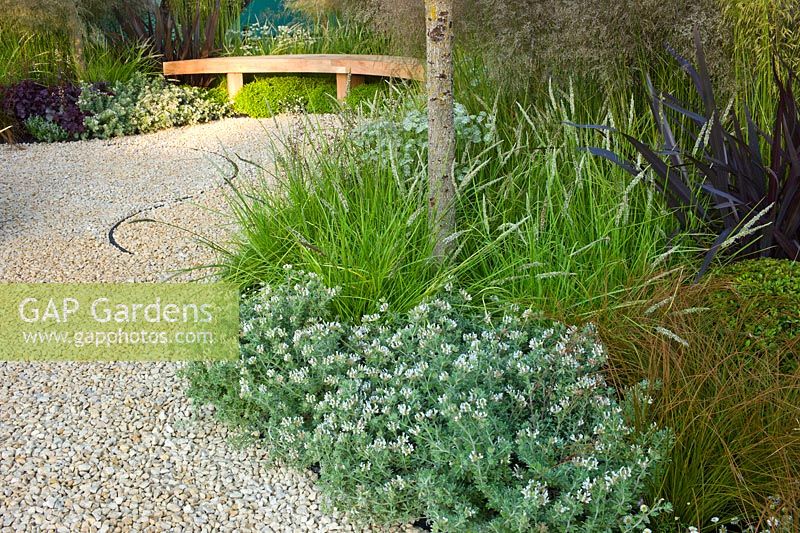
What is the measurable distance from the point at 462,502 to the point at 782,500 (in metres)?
0.81

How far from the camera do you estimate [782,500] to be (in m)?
2.08

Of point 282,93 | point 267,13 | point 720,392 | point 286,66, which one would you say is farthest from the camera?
point 267,13

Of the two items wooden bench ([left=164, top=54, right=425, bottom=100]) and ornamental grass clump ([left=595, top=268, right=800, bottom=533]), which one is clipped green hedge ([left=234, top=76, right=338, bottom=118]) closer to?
wooden bench ([left=164, top=54, right=425, bottom=100])

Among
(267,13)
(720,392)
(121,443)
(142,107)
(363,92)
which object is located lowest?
(121,443)

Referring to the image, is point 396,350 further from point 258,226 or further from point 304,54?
point 304,54

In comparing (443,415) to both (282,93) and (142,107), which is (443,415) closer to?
(142,107)

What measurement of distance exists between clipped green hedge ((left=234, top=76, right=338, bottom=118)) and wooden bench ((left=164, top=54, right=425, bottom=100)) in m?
0.11

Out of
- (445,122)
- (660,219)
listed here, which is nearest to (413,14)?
(445,122)

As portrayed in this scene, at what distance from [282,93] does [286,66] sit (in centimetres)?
28

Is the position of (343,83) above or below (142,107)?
above

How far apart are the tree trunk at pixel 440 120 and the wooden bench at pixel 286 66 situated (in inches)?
176

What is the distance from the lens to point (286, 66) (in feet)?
27.2

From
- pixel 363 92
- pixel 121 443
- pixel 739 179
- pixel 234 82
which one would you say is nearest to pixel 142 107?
pixel 234 82

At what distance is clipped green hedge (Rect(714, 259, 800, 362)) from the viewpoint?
104 inches
